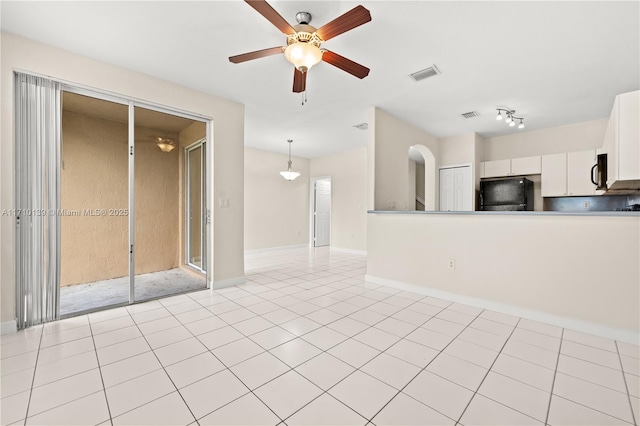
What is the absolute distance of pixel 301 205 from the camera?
8.04 metres

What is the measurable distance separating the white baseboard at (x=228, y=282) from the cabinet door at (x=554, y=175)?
17.5 feet

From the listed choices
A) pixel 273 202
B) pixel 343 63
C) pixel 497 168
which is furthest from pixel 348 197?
pixel 343 63

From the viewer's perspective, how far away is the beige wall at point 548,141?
4473mm

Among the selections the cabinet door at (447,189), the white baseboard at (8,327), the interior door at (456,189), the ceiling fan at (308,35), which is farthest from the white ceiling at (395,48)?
the white baseboard at (8,327)

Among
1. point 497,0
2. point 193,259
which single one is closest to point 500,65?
point 497,0

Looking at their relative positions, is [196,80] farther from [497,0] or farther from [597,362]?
[597,362]

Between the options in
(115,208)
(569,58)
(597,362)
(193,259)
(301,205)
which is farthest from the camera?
(301,205)

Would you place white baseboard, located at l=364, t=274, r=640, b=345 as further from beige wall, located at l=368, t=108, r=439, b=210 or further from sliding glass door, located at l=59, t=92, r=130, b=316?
sliding glass door, located at l=59, t=92, r=130, b=316

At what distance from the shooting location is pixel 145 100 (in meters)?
3.22

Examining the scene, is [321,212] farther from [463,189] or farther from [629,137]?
[629,137]

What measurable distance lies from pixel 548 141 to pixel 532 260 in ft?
11.1

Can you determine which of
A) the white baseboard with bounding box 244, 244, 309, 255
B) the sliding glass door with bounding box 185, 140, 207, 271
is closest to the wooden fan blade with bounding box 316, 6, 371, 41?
the sliding glass door with bounding box 185, 140, 207, 271

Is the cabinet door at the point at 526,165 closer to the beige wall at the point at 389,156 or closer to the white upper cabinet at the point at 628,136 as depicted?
the beige wall at the point at 389,156

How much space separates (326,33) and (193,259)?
3496 millimetres
